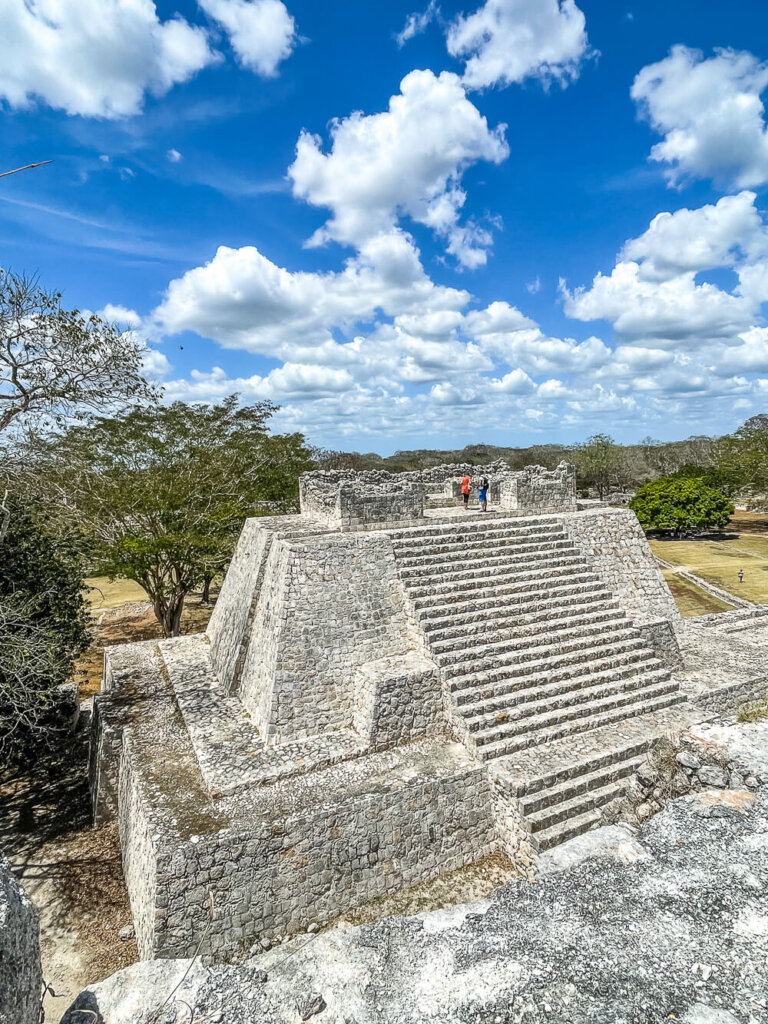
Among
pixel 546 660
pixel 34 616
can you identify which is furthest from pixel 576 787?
pixel 34 616

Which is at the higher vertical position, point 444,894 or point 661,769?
point 661,769

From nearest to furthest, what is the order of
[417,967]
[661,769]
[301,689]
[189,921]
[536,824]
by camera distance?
[417,967]
[189,921]
[536,824]
[661,769]
[301,689]

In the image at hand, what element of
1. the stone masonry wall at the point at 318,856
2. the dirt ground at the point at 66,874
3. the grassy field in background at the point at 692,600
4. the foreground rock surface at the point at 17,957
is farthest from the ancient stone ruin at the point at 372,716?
the grassy field in background at the point at 692,600

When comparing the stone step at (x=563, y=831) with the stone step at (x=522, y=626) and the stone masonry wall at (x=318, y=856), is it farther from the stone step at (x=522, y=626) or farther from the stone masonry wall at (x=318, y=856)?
the stone step at (x=522, y=626)

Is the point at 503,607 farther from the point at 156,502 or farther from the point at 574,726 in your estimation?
the point at 156,502

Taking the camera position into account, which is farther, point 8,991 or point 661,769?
point 661,769

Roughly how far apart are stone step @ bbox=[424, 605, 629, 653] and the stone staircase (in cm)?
2

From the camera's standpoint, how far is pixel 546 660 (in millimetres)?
8008

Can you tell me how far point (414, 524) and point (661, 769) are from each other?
5.31 meters

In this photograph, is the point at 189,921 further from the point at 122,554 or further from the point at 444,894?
the point at 122,554

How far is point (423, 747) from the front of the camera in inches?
275

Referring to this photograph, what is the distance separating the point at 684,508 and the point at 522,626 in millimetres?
28618

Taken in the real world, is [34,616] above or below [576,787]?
above

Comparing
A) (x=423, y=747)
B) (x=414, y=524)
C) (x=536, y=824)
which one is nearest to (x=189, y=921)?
(x=423, y=747)
